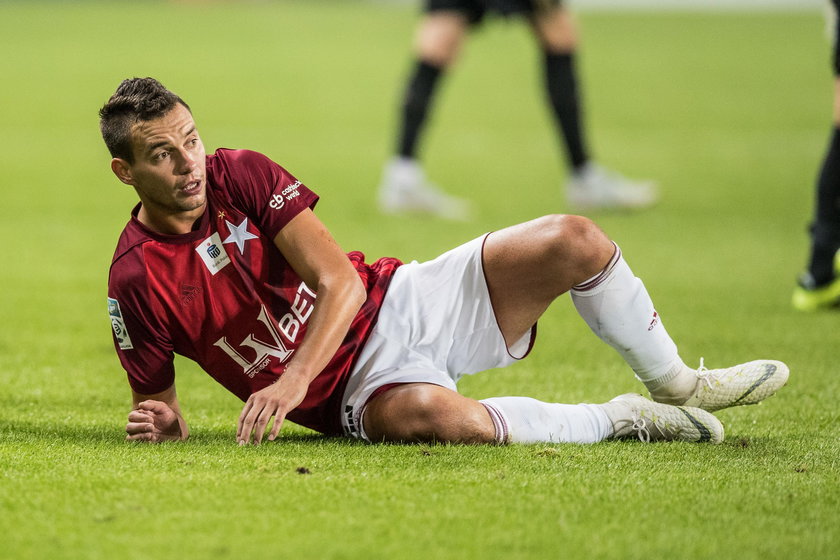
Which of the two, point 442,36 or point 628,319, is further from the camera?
point 442,36

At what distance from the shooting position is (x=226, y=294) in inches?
140

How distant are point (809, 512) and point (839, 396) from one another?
5.02 ft

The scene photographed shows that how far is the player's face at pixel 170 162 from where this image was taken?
341 centimetres

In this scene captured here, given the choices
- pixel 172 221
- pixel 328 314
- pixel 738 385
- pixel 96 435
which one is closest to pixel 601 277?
pixel 738 385

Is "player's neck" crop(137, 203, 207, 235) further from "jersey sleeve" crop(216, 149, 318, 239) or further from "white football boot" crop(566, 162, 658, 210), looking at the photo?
"white football boot" crop(566, 162, 658, 210)

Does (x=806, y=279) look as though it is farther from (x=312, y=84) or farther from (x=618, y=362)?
(x=312, y=84)

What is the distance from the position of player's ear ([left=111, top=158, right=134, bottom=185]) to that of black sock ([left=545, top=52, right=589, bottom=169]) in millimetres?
5390

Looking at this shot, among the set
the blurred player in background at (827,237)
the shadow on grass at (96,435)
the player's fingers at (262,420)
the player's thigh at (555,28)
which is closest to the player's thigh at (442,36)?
the player's thigh at (555,28)

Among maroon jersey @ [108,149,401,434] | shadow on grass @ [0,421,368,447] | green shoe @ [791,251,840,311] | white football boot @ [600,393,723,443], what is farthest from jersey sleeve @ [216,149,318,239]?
green shoe @ [791,251,840,311]

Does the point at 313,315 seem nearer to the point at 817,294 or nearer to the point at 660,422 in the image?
the point at 660,422

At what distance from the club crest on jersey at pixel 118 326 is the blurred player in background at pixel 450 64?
17.3ft

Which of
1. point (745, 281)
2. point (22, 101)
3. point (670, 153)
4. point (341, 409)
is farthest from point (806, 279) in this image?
point (22, 101)

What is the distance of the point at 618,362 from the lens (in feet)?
16.5

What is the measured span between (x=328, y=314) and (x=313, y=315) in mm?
44
